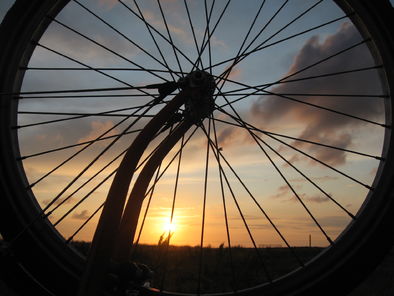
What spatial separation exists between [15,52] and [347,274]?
94.0 inches

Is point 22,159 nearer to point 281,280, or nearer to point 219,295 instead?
Answer: point 219,295

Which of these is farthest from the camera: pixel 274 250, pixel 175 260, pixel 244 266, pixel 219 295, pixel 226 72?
pixel 274 250

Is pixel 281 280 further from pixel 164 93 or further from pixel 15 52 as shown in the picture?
pixel 15 52

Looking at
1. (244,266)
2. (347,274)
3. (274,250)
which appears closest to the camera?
(347,274)

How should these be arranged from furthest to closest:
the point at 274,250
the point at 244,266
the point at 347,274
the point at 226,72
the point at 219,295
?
the point at 274,250 → the point at 244,266 → the point at 226,72 → the point at 219,295 → the point at 347,274

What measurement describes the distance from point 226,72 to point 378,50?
0.95m

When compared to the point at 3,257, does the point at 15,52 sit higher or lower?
higher

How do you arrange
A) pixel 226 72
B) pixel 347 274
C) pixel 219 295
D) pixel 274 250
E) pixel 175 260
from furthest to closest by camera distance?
pixel 274 250 → pixel 175 260 → pixel 226 72 → pixel 219 295 → pixel 347 274

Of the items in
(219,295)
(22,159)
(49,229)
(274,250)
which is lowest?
(219,295)

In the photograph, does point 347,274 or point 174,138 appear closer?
point 347,274

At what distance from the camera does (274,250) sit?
26.2ft

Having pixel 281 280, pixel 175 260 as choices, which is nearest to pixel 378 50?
pixel 281 280

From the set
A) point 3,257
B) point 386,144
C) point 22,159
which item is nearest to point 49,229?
point 3,257

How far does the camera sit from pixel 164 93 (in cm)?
251
